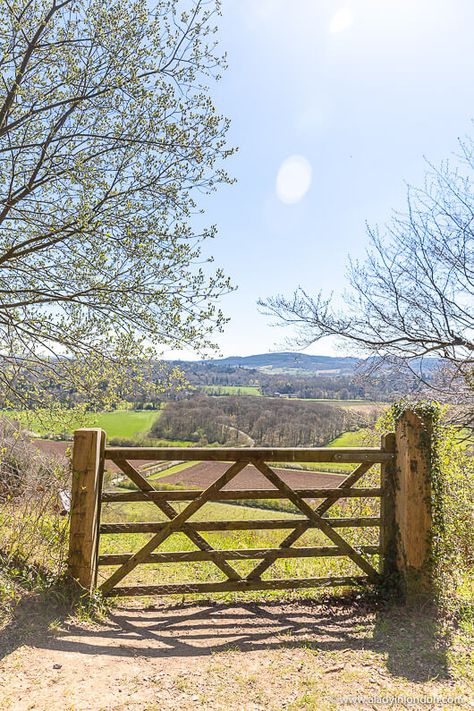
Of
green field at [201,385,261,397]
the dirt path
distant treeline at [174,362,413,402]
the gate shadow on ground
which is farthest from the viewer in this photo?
green field at [201,385,261,397]

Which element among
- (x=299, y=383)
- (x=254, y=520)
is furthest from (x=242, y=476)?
(x=299, y=383)

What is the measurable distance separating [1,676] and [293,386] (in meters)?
22.6

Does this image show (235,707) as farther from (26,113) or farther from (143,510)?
(143,510)

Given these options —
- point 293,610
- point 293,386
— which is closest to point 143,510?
point 293,610

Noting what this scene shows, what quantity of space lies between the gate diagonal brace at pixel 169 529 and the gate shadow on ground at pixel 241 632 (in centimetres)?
33

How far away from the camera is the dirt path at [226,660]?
2738 mm

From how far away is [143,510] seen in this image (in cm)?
1171

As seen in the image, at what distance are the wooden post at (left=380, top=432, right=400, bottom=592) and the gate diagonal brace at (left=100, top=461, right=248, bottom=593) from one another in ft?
5.16

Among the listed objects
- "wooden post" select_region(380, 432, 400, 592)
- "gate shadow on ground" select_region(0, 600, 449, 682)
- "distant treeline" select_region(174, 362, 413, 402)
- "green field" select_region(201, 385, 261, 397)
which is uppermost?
"distant treeline" select_region(174, 362, 413, 402)

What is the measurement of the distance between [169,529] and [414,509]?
2487mm

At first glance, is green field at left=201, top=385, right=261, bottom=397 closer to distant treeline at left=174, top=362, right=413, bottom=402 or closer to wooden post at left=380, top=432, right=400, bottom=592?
distant treeline at left=174, top=362, right=413, bottom=402

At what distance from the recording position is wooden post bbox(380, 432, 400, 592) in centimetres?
440

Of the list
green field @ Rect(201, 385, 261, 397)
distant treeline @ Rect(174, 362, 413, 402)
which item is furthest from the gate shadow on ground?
green field @ Rect(201, 385, 261, 397)

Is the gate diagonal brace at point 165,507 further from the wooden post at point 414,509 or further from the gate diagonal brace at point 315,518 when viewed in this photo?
the wooden post at point 414,509
